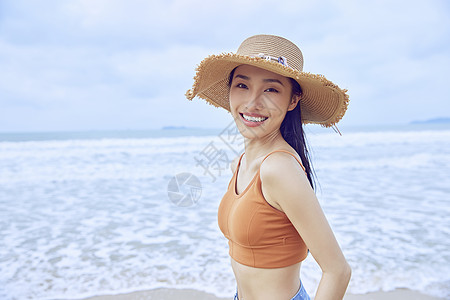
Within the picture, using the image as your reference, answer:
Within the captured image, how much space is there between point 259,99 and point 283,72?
0.15 meters

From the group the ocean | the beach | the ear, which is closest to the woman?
the ear

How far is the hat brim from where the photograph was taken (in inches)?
50.6

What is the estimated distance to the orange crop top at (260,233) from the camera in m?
1.23

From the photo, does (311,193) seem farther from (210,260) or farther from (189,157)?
(189,157)

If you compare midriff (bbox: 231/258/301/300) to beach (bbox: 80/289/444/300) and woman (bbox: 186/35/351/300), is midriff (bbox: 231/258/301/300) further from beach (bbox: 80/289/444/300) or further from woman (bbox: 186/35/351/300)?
beach (bbox: 80/289/444/300)

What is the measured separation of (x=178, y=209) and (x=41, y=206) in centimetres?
282

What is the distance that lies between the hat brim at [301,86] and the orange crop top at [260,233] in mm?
427

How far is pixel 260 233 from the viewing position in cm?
125

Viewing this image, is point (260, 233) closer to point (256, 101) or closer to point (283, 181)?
point (283, 181)

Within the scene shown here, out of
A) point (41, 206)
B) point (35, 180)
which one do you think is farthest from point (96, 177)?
point (41, 206)

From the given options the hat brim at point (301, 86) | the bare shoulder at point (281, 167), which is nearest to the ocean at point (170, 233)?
the hat brim at point (301, 86)

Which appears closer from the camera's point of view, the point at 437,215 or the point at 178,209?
the point at 437,215

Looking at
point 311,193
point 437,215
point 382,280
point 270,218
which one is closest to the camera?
point 311,193

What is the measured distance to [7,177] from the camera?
33.1 feet
